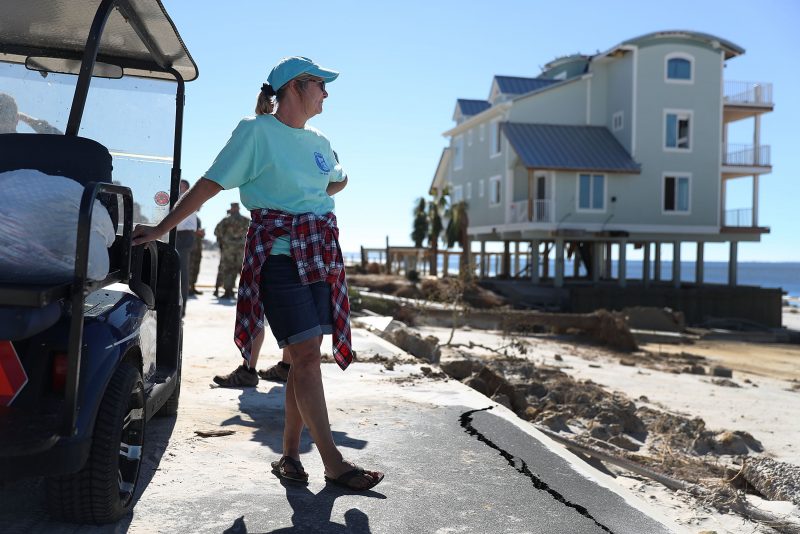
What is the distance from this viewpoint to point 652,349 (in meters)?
19.7

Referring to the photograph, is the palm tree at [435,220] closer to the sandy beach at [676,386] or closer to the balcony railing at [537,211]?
the balcony railing at [537,211]

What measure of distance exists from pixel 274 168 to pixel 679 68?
115ft

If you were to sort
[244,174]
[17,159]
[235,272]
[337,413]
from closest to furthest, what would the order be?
[17,159] < [244,174] < [337,413] < [235,272]

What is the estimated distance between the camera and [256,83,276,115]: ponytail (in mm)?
3689

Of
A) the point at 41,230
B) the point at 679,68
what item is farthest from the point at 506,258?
the point at 41,230

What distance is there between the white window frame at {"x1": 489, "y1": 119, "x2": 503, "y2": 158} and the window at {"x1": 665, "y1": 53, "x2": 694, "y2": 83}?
24.9 ft

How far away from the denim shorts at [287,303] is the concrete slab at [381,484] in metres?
0.73

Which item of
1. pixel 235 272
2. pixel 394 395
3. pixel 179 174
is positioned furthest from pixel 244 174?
pixel 235 272

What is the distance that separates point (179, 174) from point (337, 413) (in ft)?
6.17

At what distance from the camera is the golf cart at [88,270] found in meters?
2.58

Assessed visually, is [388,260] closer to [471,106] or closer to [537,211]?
[537,211]

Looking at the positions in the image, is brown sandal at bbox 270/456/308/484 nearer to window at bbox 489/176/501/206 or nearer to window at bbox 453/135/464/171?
window at bbox 489/176/501/206

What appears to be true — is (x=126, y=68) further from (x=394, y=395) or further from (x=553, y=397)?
(x=553, y=397)

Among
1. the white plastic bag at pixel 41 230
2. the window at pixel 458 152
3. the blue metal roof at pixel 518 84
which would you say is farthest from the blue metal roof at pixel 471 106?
the white plastic bag at pixel 41 230
